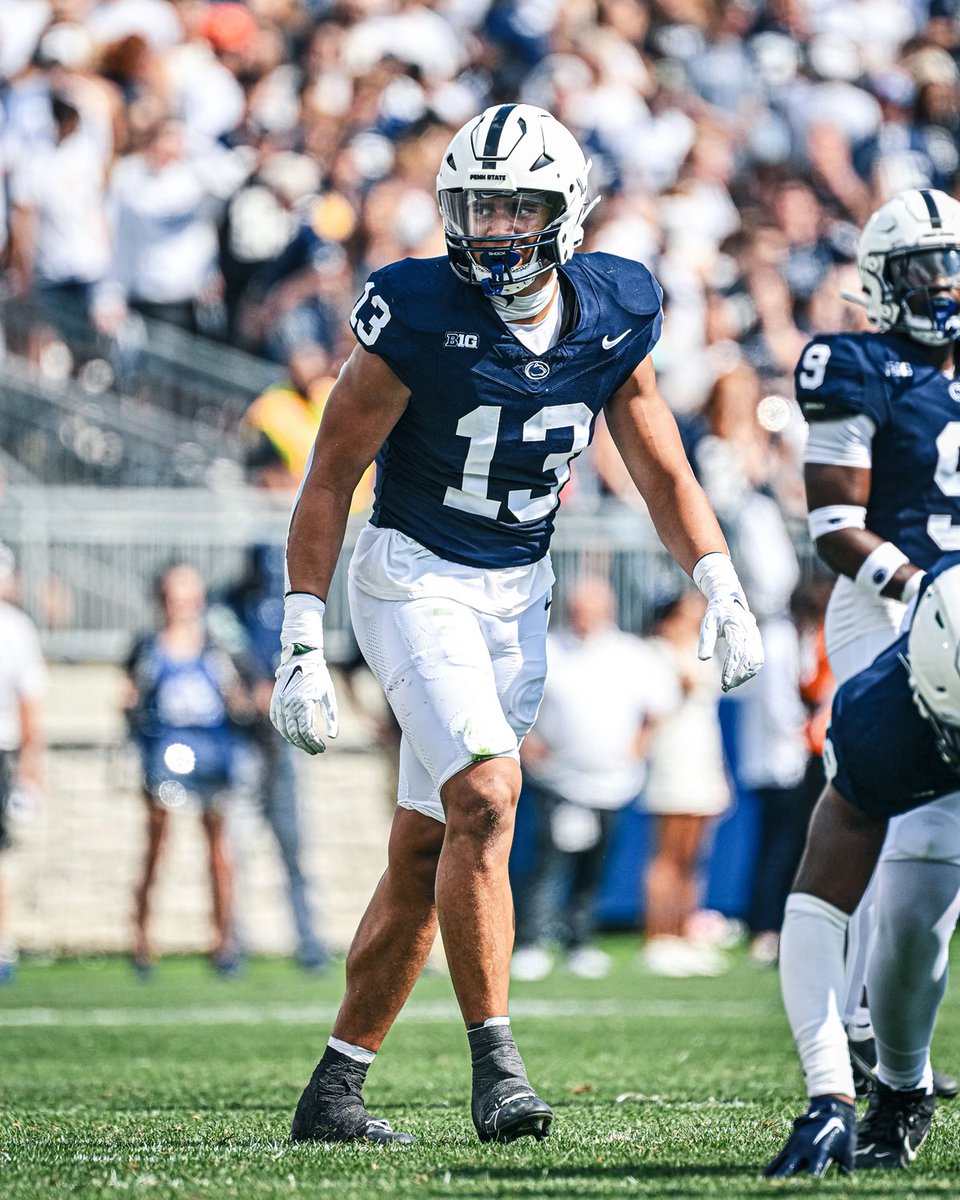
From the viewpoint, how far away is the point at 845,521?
207 inches

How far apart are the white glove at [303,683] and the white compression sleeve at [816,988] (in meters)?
1.12

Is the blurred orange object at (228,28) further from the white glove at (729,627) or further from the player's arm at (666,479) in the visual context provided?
the white glove at (729,627)

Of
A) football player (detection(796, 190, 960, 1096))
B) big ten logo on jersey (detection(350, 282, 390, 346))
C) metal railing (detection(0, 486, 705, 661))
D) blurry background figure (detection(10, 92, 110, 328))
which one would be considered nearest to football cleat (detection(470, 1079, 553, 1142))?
football player (detection(796, 190, 960, 1096))

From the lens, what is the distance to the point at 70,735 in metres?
11.8

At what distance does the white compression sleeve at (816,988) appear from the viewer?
3977 mm

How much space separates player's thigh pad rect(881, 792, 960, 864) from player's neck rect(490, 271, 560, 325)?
1.42 meters

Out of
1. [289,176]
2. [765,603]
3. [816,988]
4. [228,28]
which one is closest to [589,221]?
[289,176]

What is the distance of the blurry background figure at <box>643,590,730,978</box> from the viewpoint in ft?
35.8

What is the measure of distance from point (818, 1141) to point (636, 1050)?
318cm

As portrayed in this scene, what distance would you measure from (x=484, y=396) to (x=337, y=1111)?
1649 millimetres

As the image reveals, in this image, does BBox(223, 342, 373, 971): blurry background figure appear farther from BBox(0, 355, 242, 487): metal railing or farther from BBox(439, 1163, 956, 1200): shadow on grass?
BBox(439, 1163, 956, 1200): shadow on grass

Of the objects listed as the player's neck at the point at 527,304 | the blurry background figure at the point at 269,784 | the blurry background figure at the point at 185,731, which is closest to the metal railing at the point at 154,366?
the blurry background figure at the point at 269,784

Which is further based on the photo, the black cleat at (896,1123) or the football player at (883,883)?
the black cleat at (896,1123)

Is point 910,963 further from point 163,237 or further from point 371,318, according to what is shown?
point 163,237
